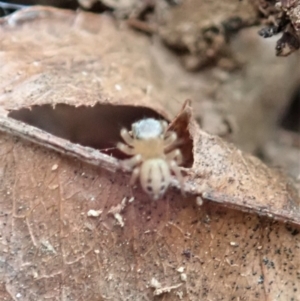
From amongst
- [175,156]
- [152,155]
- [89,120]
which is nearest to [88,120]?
[89,120]

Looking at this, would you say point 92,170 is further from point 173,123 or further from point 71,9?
point 71,9

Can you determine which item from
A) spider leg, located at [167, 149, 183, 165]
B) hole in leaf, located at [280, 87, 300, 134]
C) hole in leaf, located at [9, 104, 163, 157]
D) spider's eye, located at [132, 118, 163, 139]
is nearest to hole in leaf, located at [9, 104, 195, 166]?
hole in leaf, located at [9, 104, 163, 157]

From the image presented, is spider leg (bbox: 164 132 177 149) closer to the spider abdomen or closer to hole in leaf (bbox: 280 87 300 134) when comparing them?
the spider abdomen

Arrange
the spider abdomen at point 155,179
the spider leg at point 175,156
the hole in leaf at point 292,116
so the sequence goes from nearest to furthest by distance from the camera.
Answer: the spider abdomen at point 155,179, the spider leg at point 175,156, the hole in leaf at point 292,116

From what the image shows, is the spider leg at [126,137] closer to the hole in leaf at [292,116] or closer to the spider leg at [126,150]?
the spider leg at [126,150]

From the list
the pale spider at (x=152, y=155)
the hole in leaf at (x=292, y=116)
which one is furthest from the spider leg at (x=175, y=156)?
the hole in leaf at (x=292, y=116)

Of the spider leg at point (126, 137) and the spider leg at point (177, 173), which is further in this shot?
the spider leg at point (126, 137)

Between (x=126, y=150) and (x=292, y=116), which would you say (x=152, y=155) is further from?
(x=292, y=116)

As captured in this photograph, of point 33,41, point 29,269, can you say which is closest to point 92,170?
point 29,269
